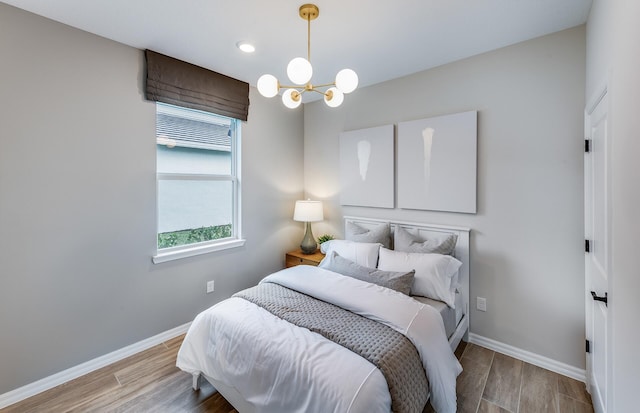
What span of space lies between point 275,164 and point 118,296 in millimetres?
2124

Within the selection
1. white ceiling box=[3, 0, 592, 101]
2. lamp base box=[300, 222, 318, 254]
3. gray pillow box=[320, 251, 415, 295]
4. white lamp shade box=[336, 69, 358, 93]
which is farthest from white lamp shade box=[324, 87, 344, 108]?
lamp base box=[300, 222, 318, 254]

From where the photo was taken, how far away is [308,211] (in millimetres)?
3490

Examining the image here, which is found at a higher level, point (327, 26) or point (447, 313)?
point (327, 26)

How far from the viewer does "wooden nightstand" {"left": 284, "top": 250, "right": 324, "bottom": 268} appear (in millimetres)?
3404

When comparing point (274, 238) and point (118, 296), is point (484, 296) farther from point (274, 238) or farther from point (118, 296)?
point (118, 296)

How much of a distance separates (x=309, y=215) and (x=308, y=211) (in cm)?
5

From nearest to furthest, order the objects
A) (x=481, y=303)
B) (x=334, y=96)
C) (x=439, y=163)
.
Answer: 1. (x=334, y=96)
2. (x=481, y=303)
3. (x=439, y=163)

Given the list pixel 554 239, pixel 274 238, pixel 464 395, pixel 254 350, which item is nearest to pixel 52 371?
pixel 254 350

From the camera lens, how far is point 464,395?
6.56 feet

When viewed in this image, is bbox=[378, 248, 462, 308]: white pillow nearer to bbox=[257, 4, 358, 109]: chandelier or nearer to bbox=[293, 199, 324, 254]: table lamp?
bbox=[293, 199, 324, 254]: table lamp

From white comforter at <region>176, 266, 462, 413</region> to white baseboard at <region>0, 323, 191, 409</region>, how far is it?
0.81 m

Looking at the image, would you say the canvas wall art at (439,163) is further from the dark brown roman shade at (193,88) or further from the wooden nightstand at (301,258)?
the dark brown roman shade at (193,88)

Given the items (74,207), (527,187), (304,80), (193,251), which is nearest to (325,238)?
(193,251)

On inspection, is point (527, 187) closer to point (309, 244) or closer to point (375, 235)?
point (375, 235)
